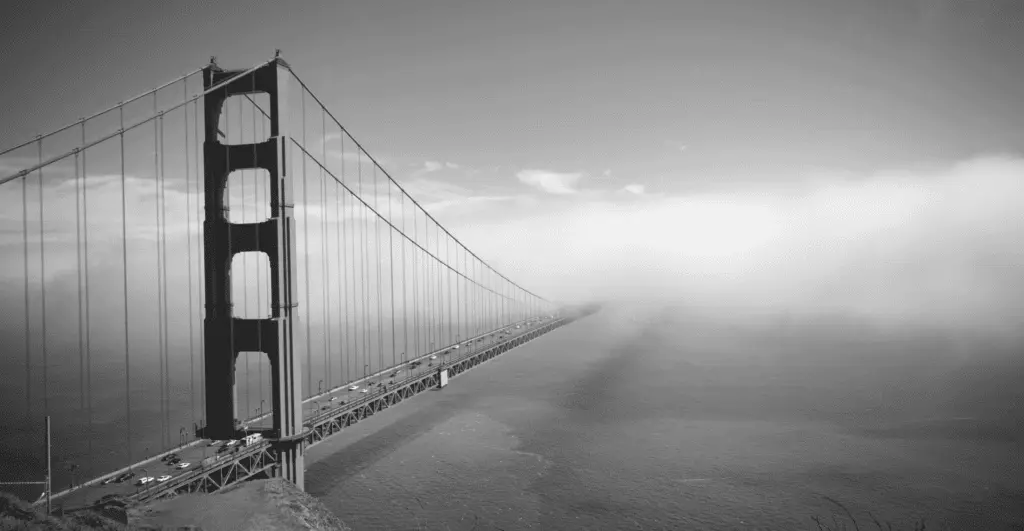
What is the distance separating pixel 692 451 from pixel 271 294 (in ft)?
106

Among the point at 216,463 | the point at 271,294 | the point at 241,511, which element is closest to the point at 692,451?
the point at 241,511

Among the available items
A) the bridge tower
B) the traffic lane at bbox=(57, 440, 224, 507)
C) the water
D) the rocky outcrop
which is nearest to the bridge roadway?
the traffic lane at bbox=(57, 440, 224, 507)

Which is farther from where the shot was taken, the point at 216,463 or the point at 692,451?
the point at 692,451

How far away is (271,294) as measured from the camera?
2192 centimetres

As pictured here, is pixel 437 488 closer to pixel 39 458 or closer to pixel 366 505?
pixel 366 505

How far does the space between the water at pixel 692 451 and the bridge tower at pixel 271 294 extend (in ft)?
28.1

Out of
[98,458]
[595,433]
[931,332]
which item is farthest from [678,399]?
[931,332]

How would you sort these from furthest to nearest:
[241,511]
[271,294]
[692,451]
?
[692,451] < [271,294] < [241,511]

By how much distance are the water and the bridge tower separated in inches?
→ 338

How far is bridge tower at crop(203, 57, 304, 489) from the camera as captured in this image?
22.0m

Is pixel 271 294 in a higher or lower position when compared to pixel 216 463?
higher

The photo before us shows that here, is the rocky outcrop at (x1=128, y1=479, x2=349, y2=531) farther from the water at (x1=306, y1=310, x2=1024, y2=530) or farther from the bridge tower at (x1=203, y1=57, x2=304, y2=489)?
the water at (x1=306, y1=310, x2=1024, y2=530)

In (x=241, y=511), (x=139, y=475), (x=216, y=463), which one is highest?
(x=216, y=463)

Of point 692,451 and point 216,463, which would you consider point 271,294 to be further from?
point 692,451
